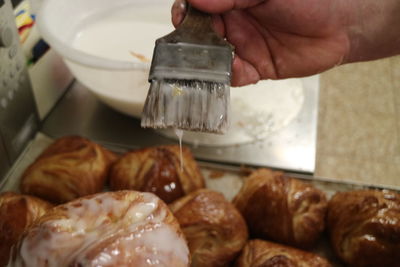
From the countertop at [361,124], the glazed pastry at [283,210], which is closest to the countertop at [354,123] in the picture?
the countertop at [361,124]

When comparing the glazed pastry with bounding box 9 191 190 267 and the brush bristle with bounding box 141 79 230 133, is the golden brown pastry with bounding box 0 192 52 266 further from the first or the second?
the brush bristle with bounding box 141 79 230 133

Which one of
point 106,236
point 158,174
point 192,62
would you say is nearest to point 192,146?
point 158,174

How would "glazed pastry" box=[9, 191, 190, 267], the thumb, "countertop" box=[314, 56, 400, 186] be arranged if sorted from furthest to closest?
"countertop" box=[314, 56, 400, 186] < the thumb < "glazed pastry" box=[9, 191, 190, 267]

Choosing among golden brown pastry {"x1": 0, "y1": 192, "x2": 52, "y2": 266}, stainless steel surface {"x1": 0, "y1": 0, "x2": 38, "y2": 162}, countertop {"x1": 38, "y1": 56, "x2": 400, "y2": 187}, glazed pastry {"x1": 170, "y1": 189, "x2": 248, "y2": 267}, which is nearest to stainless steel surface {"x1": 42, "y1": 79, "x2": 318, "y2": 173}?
countertop {"x1": 38, "y1": 56, "x2": 400, "y2": 187}

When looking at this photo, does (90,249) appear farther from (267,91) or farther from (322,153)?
(267,91)

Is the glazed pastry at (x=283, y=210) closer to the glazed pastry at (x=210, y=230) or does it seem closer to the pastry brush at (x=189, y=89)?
the glazed pastry at (x=210, y=230)

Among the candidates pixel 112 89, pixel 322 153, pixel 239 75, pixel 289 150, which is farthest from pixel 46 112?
pixel 322 153
